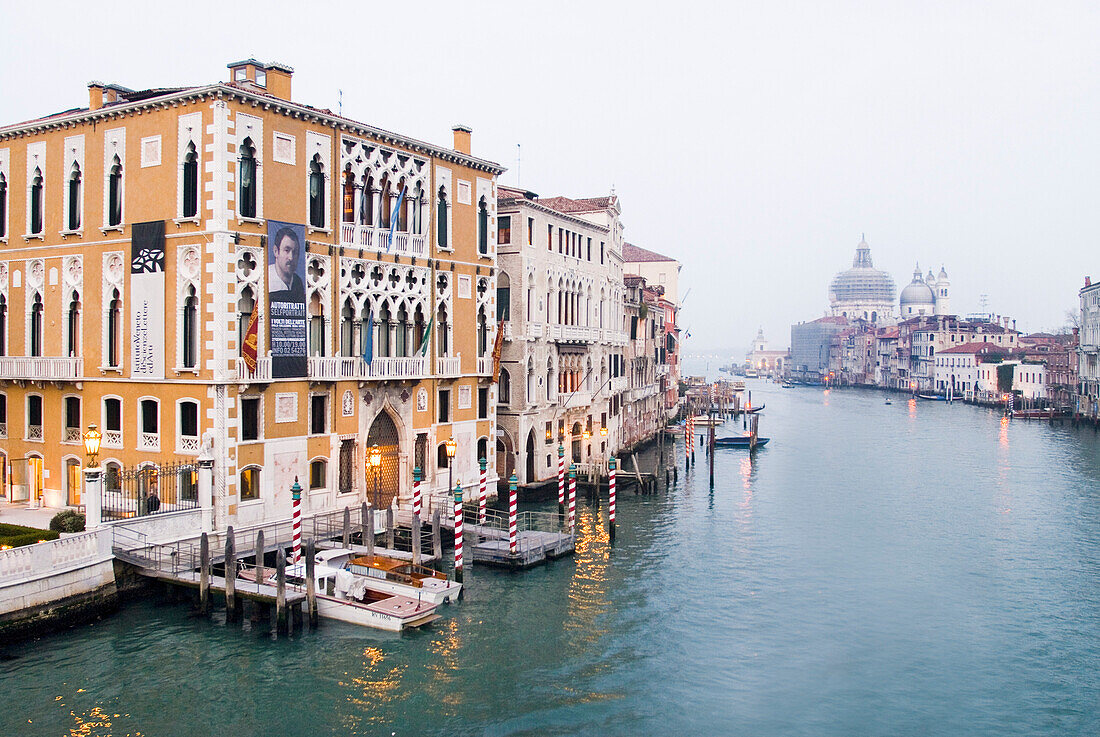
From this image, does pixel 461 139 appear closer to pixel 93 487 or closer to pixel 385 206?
pixel 385 206

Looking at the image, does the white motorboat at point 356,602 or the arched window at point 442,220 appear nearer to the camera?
the white motorboat at point 356,602

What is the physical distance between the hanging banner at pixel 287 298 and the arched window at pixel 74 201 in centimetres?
604

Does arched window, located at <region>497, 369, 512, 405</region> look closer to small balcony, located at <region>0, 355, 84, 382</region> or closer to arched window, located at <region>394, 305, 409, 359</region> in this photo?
arched window, located at <region>394, 305, 409, 359</region>

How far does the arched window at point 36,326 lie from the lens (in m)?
27.2

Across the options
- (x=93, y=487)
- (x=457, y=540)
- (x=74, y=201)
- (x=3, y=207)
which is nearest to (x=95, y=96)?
(x=74, y=201)

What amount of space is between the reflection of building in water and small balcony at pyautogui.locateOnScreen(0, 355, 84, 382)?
6 cm

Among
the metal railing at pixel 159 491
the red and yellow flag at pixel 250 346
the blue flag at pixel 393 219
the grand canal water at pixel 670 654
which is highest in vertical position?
the blue flag at pixel 393 219

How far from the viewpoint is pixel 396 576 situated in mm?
22250

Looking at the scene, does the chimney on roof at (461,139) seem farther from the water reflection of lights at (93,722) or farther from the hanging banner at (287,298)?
the water reflection of lights at (93,722)

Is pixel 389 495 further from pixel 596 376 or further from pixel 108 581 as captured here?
pixel 596 376

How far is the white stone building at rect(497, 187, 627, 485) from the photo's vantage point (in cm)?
3697

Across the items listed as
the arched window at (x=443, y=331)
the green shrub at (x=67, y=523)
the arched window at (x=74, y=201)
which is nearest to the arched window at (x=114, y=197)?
the arched window at (x=74, y=201)

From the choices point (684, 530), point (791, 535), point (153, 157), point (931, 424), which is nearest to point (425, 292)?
point (153, 157)

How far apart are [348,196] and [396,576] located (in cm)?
1128
